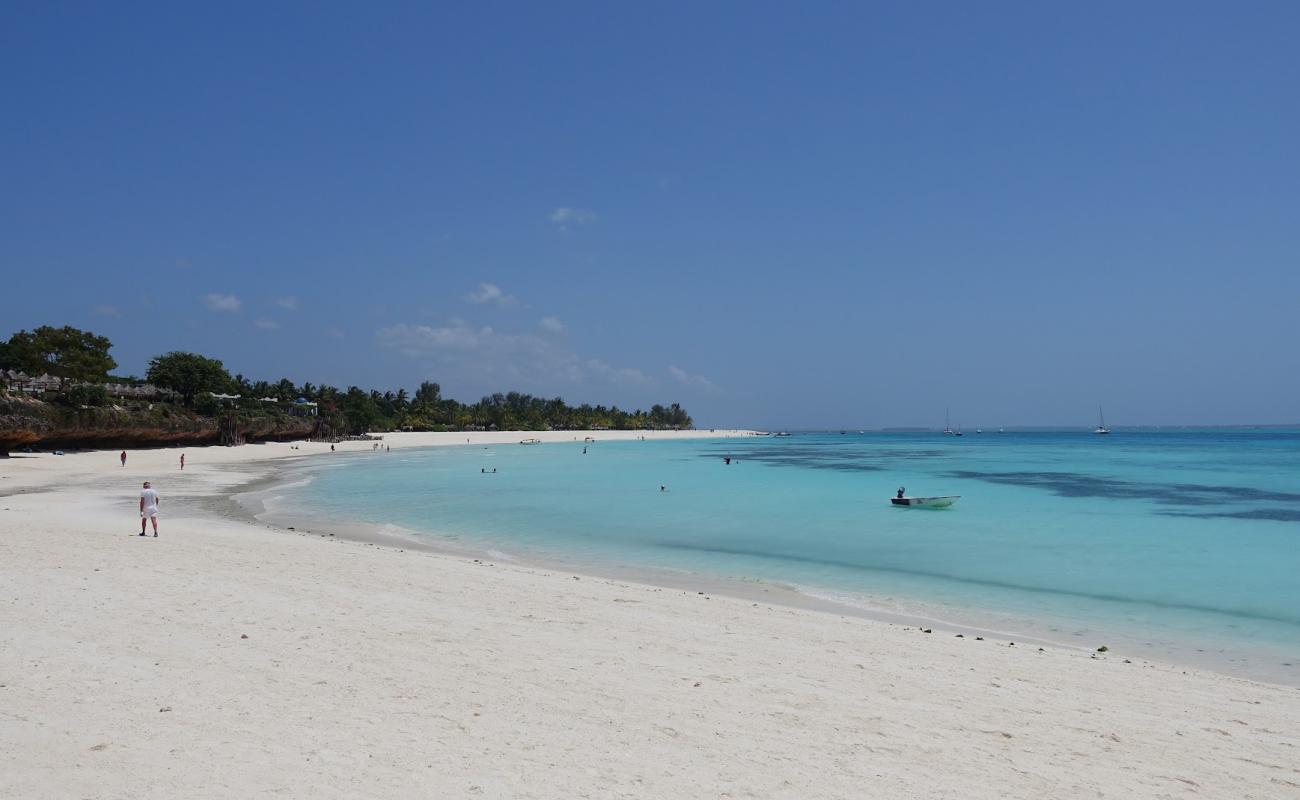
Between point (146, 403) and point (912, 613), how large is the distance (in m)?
70.4

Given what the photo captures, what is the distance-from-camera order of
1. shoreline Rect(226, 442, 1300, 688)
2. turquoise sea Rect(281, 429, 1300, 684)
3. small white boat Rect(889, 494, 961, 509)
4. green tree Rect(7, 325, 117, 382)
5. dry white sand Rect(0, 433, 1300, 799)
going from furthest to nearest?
green tree Rect(7, 325, 117, 382) < small white boat Rect(889, 494, 961, 509) < turquoise sea Rect(281, 429, 1300, 684) < shoreline Rect(226, 442, 1300, 688) < dry white sand Rect(0, 433, 1300, 799)

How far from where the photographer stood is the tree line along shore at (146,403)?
48188 mm

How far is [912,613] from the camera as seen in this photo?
1275 centimetres

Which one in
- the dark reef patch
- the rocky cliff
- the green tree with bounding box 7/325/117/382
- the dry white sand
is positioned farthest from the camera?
the green tree with bounding box 7/325/117/382

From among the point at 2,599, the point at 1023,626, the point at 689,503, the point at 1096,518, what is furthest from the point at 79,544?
the point at 1096,518

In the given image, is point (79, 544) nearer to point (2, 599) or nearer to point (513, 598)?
point (2, 599)

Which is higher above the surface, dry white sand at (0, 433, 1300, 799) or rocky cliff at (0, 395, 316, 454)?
rocky cliff at (0, 395, 316, 454)

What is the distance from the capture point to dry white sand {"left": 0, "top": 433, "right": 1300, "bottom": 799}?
4.97 meters

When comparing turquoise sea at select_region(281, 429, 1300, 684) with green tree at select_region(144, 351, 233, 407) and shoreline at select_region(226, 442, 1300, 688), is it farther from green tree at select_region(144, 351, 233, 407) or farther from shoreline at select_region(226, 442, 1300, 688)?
green tree at select_region(144, 351, 233, 407)

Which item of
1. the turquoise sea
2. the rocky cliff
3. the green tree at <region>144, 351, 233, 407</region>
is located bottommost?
the turquoise sea

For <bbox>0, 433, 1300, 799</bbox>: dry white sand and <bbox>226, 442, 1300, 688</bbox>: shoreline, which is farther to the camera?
→ <bbox>226, 442, 1300, 688</bbox>: shoreline

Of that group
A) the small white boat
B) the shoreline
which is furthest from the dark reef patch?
the shoreline

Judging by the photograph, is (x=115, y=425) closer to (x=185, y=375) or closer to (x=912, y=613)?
(x=185, y=375)

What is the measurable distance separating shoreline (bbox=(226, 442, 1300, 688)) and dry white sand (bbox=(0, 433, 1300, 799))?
0.91 meters
